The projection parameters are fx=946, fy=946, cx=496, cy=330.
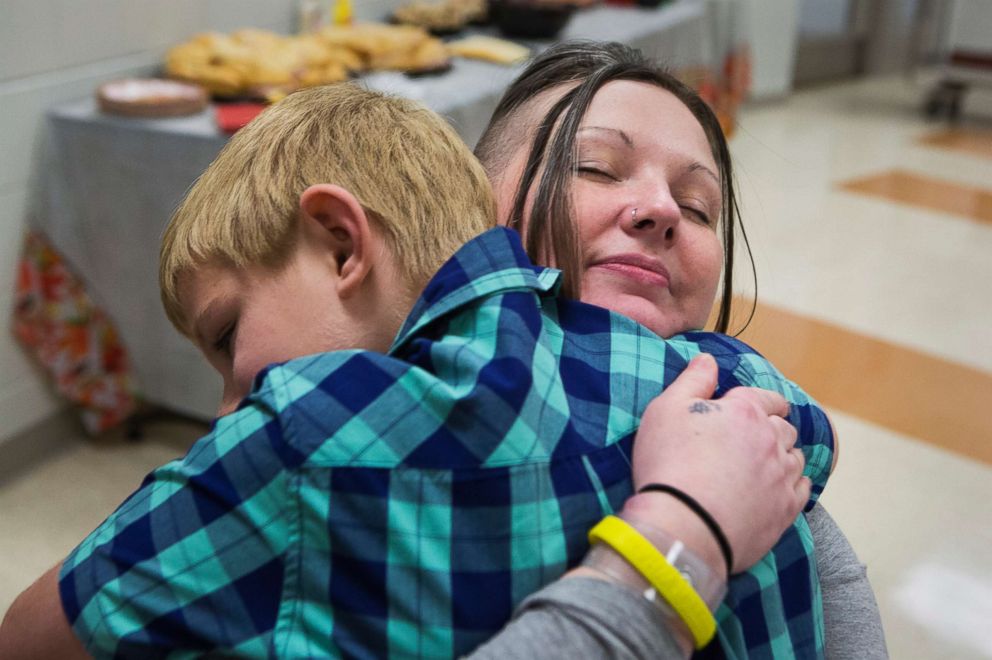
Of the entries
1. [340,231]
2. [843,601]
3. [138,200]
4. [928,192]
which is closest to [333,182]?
[340,231]

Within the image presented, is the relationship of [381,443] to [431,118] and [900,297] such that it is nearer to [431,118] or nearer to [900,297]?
[431,118]

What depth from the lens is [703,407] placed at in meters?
0.62

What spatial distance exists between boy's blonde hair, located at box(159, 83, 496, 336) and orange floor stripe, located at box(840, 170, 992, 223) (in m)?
3.43

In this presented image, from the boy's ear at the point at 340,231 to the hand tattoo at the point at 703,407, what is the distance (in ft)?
0.81

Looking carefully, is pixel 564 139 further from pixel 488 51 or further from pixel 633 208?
pixel 488 51

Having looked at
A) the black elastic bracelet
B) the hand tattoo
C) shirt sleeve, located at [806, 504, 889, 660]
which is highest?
the hand tattoo

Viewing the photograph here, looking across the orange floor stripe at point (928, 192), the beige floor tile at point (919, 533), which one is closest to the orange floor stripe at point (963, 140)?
the orange floor stripe at point (928, 192)

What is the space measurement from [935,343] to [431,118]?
7.10 ft

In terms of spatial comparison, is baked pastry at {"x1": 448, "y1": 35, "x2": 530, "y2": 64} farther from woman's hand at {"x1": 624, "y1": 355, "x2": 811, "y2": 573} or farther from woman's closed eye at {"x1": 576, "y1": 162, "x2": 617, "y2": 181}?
woman's hand at {"x1": 624, "y1": 355, "x2": 811, "y2": 573}

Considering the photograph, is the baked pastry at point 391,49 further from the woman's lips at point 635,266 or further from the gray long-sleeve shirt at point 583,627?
the gray long-sleeve shirt at point 583,627

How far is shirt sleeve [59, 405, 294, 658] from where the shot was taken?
0.57m

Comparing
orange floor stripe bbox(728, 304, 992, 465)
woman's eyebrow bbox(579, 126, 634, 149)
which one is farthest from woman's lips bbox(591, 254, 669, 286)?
orange floor stripe bbox(728, 304, 992, 465)

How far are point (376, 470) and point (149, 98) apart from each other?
1.57 metres

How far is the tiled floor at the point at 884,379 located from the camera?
1709 mm
